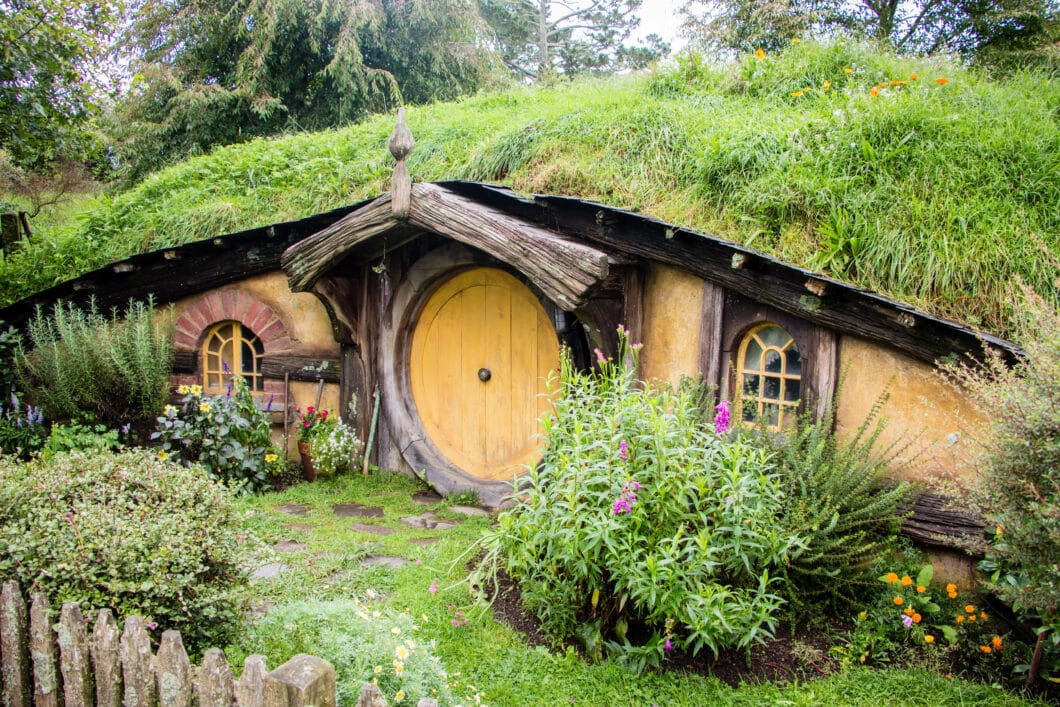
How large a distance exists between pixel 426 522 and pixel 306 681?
12.2ft

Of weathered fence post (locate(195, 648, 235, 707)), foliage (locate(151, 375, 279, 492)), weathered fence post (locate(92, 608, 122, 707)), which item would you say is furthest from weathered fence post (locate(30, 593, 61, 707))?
foliage (locate(151, 375, 279, 492))

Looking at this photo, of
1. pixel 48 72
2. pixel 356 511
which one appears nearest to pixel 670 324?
pixel 356 511

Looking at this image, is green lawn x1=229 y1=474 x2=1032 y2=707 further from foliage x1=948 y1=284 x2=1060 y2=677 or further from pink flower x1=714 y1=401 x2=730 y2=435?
pink flower x1=714 y1=401 x2=730 y2=435

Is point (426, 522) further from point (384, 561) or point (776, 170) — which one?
point (776, 170)

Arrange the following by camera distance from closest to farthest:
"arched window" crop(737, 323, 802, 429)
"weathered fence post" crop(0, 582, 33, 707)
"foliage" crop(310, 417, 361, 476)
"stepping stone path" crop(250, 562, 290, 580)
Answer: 1. "weathered fence post" crop(0, 582, 33, 707)
2. "stepping stone path" crop(250, 562, 290, 580)
3. "arched window" crop(737, 323, 802, 429)
4. "foliage" crop(310, 417, 361, 476)

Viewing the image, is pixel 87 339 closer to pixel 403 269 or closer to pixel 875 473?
pixel 403 269

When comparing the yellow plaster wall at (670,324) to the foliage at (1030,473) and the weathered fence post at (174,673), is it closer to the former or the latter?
the foliage at (1030,473)

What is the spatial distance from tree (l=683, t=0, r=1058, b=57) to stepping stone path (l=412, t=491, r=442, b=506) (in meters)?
9.12

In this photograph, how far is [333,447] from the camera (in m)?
7.02

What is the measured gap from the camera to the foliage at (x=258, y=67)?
53.4 feet

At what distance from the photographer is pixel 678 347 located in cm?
540

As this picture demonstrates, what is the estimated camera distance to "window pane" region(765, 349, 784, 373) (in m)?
4.92

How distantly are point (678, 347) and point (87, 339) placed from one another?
5.68 metres

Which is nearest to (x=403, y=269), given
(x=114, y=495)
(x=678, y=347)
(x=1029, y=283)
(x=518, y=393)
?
(x=518, y=393)
